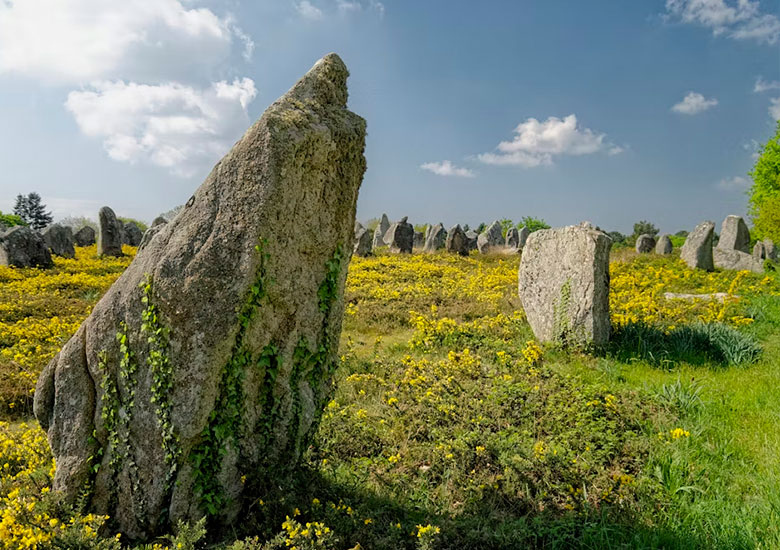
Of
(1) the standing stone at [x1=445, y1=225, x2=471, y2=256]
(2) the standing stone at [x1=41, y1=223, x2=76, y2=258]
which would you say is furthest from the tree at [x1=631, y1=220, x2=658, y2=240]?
(2) the standing stone at [x1=41, y1=223, x2=76, y2=258]

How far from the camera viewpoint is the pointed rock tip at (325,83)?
12.2 ft

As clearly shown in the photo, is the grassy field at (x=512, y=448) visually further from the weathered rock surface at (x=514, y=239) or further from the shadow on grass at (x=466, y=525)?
the weathered rock surface at (x=514, y=239)

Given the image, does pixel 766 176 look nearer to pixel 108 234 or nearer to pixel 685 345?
pixel 685 345

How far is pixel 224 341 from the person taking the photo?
3186mm

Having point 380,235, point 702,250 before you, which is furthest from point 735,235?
point 380,235

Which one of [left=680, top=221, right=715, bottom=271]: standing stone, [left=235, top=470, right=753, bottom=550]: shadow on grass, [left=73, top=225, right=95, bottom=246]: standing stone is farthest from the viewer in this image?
[left=73, top=225, right=95, bottom=246]: standing stone

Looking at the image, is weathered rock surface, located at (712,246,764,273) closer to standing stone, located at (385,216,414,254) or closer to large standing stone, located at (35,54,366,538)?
standing stone, located at (385,216,414,254)

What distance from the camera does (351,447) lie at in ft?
16.7

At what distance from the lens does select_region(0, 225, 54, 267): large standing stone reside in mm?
17312

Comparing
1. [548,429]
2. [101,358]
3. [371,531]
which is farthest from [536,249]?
[101,358]

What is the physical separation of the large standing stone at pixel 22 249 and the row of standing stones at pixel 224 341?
57.3 feet

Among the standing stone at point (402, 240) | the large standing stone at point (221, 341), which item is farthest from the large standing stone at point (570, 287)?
the standing stone at point (402, 240)

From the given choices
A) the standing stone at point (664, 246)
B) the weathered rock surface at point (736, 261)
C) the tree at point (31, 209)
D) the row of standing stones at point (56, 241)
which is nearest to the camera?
the row of standing stones at point (56, 241)

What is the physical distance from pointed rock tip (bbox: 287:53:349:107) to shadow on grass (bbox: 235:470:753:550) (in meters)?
3.01
